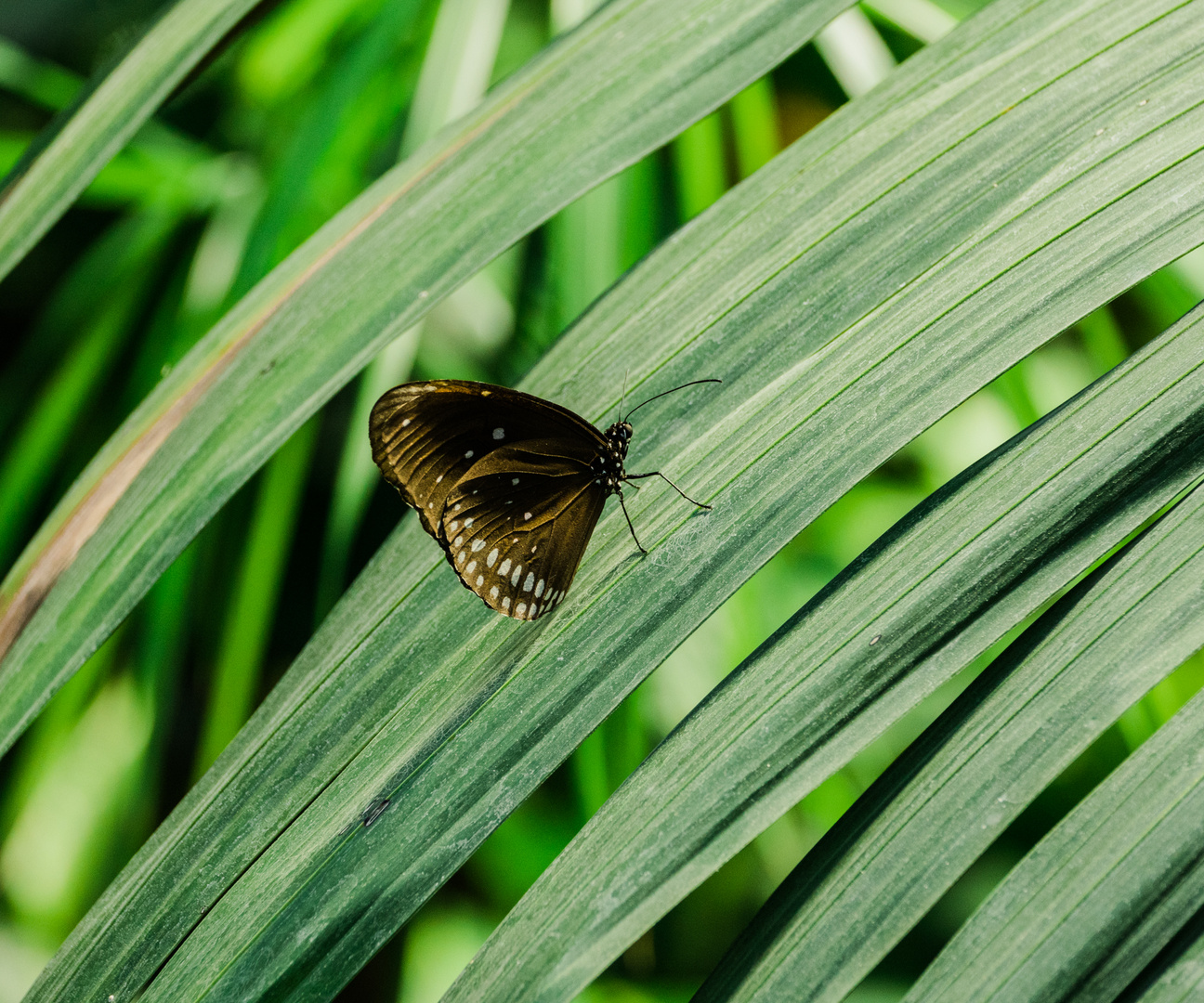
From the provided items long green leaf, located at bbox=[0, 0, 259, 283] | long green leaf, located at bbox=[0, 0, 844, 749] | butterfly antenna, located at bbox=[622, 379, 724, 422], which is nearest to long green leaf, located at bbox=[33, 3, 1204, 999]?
butterfly antenna, located at bbox=[622, 379, 724, 422]

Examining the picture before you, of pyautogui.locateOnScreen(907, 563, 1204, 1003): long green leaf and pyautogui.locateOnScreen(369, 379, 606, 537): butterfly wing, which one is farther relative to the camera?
pyautogui.locateOnScreen(369, 379, 606, 537): butterfly wing

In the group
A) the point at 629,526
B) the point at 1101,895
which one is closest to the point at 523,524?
the point at 629,526

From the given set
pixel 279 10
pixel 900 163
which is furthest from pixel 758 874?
pixel 279 10

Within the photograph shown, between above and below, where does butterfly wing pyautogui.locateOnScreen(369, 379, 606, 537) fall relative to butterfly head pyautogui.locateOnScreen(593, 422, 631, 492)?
above

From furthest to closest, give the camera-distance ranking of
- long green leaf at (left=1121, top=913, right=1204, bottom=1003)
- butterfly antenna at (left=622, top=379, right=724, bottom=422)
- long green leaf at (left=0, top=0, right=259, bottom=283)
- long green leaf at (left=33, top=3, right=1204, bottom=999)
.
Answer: long green leaf at (left=0, top=0, right=259, bottom=283)
butterfly antenna at (left=622, top=379, right=724, bottom=422)
long green leaf at (left=33, top=3, right=1204, bottom=999)
long green leaf at (left=1121, top=913, right=1204, bottom=1003)

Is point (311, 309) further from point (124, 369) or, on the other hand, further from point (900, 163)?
point (124, 369)

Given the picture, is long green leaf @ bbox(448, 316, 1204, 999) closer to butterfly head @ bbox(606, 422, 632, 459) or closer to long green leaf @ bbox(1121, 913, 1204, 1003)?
long green leaf @ bbox(1121, 913, 1204, 1003)

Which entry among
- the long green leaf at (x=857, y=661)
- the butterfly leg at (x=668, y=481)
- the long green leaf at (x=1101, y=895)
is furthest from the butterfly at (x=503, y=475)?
the long green leaf at (x=1101, y=895)

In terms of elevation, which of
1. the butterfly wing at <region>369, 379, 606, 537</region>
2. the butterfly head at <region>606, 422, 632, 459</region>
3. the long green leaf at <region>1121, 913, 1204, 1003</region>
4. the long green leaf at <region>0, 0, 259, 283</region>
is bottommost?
the long green leaf at <region>1121, 913, 1204, 1003</region>
